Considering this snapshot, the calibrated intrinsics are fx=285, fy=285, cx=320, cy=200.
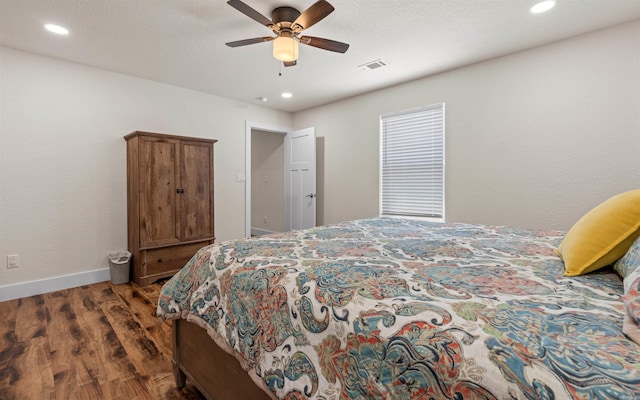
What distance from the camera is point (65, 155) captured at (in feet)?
10.0

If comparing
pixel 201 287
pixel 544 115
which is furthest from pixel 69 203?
pixel 544 115

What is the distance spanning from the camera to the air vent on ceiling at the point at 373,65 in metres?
3.12

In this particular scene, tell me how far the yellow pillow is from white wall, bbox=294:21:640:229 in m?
1.95

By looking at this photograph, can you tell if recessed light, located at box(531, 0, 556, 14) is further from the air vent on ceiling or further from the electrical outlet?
the electrical outlet

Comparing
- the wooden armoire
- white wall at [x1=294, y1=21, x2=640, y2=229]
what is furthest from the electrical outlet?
Result: white wall at [x1=294, y1=21, x2=640, y2=229]

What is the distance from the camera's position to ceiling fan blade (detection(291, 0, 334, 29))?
185 cm

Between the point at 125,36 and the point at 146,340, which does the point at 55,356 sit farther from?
the point at 125,36

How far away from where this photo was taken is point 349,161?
4.38m

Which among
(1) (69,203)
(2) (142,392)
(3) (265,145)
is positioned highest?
(3) (265,145)

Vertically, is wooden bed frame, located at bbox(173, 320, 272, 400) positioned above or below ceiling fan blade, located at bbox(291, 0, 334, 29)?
below

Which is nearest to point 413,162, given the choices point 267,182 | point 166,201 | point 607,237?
point 607,237

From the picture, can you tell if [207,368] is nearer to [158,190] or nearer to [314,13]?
[314,13]

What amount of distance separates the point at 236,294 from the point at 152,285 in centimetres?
258

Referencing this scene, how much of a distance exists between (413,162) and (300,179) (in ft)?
6.29
